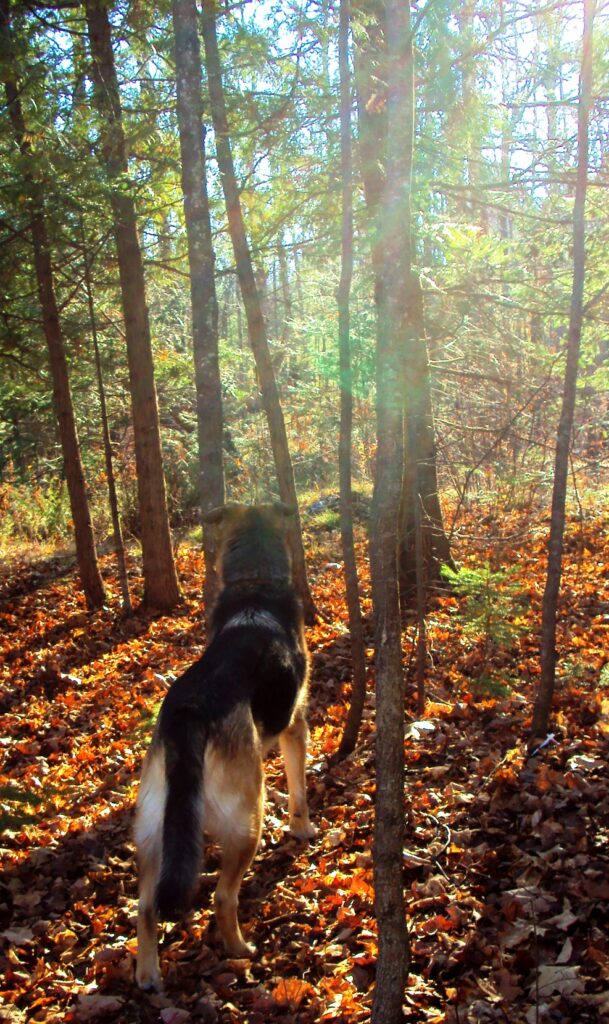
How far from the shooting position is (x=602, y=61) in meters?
9.09

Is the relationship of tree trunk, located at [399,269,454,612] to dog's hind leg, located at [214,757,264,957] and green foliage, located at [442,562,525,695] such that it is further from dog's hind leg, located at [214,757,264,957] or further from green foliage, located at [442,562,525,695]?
dog's hind leg, located at [214,757,264,957]

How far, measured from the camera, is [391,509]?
3.51 meters

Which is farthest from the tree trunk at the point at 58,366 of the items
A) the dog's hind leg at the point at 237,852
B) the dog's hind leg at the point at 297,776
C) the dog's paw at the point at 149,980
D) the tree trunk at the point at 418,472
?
the dog's paw at the point at 149,980

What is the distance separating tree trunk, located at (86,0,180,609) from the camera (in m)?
11.8

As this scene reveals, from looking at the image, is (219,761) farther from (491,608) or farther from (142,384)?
(142,384)

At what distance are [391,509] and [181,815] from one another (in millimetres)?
1803

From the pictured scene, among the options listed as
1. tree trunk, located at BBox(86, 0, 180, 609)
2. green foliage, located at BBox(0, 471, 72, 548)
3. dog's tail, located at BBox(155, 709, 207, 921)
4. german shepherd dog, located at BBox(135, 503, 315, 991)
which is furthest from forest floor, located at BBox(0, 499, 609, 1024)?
green foliage, located at BBox(0, 471, 72, 548)

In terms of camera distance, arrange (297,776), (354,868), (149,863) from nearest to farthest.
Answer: (149,863) → (354,868) → (297,776)

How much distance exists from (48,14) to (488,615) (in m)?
12.4

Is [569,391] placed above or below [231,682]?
above

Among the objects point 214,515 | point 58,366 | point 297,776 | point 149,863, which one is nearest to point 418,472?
point 214,515

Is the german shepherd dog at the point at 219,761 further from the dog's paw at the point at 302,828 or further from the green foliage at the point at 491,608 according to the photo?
the green foliage at the point at 491,608

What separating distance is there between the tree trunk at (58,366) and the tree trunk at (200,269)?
507cm

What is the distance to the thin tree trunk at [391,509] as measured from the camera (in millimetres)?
3244
